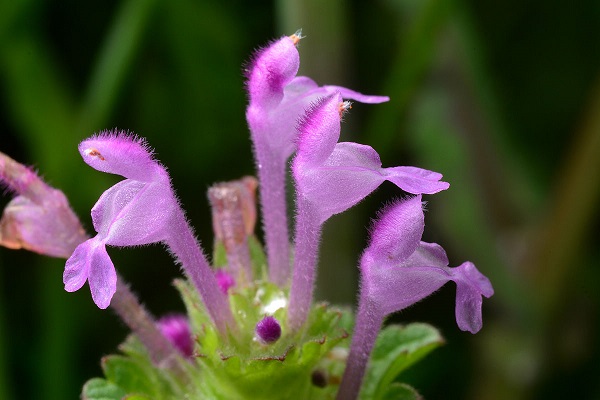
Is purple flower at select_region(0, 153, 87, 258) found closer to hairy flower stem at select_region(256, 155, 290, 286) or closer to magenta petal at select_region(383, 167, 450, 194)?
Answer: hairy flower stem at select_region(256, 155, 290, 286)

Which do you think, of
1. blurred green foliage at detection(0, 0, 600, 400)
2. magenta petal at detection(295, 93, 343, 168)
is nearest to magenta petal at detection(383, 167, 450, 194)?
magenta petal at detection(295, 93, 343, 168)

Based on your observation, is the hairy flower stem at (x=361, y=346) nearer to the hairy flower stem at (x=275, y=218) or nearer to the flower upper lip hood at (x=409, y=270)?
the flower upper lip hood at (x=409, y=270)

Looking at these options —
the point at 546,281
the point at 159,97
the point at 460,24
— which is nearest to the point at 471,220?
the point at 546,281

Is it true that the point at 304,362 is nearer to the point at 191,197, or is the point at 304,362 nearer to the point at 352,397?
the point at 352,397

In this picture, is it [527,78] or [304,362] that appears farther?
[527,78]

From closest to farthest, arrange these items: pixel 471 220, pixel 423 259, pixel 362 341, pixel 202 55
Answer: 1. pixel 423 259
2. pixel 362 341
3. pixel 471 220
4. pixel 202 55

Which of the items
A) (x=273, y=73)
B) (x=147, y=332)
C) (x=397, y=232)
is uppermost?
(x=273, y=73)

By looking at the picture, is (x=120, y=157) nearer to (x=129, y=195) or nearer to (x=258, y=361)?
(x=129, y=195)

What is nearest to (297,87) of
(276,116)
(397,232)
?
(276,116)
